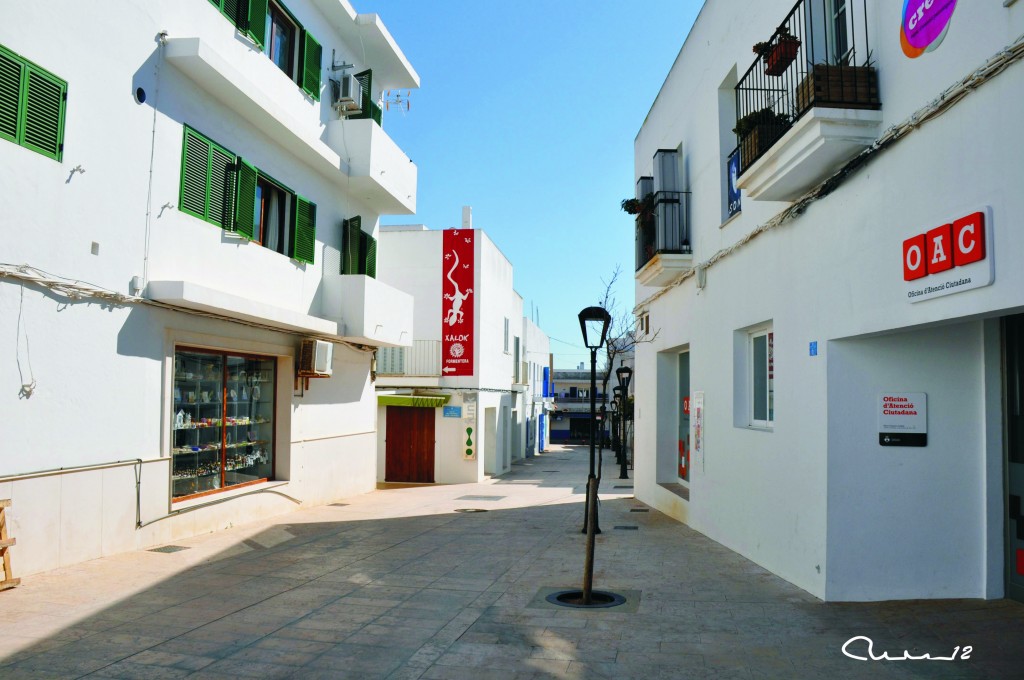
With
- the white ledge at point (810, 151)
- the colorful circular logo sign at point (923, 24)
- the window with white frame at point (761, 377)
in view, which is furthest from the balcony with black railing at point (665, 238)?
the colorful circular logo sign at point (923, 24)

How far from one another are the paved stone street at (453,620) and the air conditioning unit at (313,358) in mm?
4090

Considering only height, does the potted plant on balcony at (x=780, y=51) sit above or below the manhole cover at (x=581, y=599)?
above

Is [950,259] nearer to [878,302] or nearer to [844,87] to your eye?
[878,302]

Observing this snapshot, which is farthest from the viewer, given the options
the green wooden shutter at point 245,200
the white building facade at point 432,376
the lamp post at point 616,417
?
the lamp post at point 616,417

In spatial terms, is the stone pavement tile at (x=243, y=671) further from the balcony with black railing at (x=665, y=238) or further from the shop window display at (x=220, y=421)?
the balcony with black railing at (x=665, y=238)

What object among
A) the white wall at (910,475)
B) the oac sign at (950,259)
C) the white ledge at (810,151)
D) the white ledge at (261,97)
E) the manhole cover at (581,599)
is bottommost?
the manhole cover at (581,599)

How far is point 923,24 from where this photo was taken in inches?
230

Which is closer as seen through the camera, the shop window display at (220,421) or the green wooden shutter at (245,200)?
the shop window display at (220,421)

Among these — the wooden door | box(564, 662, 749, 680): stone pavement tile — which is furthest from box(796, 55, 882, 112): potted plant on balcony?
the wooden door

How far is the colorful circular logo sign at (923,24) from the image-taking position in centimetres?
555

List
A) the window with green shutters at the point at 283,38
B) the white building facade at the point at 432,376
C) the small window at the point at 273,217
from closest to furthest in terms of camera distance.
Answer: the window with green shutters at the point at 283,38
the small window at the point at 273,217
the white building facade at the point at 432,376

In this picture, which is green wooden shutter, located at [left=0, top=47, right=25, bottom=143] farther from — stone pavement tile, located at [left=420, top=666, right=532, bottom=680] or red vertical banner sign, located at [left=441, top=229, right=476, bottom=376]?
red vertical banner sign, located at [left=441, top=229, right=476, bottom=376]

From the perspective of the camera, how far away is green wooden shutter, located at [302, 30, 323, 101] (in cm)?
1407

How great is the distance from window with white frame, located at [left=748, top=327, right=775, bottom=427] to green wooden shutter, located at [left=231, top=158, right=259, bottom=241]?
757cm
